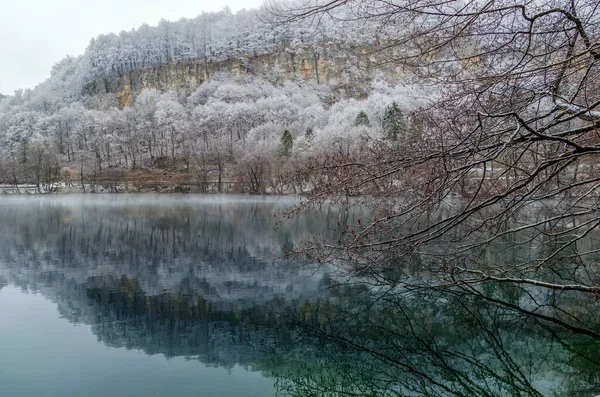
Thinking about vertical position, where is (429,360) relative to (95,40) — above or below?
below

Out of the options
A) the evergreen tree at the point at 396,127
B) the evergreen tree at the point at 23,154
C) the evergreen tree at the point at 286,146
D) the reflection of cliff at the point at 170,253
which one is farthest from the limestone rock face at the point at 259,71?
the evergreen tree at the point at 396,127

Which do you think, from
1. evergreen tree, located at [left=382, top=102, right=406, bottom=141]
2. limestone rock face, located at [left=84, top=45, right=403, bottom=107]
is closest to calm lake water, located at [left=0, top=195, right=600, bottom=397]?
evergreen tree, located at [left=382, top=102, right=406, bottom=141]

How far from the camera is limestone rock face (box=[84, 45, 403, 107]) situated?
12006 centimetres

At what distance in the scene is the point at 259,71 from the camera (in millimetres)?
123125

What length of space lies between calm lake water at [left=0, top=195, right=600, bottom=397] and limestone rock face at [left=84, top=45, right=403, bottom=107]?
364 feet

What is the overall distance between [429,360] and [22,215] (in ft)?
102

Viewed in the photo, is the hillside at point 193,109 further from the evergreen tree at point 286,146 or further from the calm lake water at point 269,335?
the calm lake water at point 269,335

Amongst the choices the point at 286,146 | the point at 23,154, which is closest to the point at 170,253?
the point at 286,146

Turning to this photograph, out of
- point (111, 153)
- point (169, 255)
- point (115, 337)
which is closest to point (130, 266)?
point (169, 255)

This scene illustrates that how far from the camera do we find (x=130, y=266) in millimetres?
14641

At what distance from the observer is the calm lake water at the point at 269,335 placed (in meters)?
6.54

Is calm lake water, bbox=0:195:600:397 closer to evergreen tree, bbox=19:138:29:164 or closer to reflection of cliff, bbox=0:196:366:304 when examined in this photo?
reflection of cliff, bbox=0:196:366:304

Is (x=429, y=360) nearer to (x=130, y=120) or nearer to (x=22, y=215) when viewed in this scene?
(x=22, y=215)

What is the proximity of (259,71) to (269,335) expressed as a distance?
122 meters
